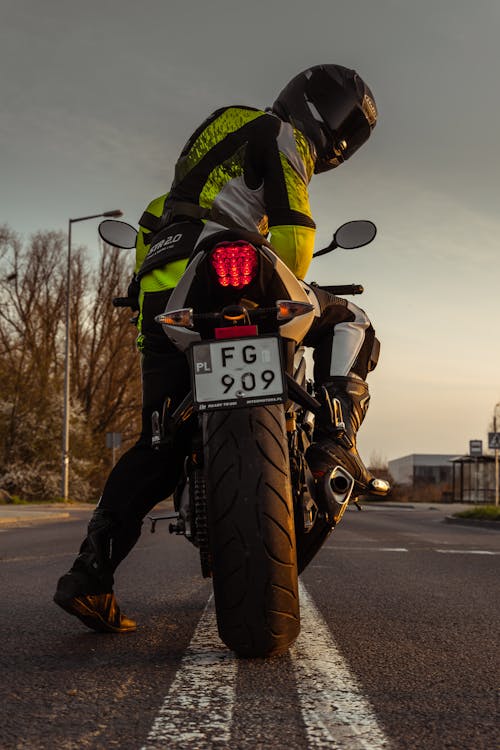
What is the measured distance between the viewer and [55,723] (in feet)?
6.46

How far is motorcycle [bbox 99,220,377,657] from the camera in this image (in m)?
2.55

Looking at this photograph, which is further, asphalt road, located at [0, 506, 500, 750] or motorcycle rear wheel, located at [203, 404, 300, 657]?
motorcycle rear wheel, located at [203, 404, 300, 657]

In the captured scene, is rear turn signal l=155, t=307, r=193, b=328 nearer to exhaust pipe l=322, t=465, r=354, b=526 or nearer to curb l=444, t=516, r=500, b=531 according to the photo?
exhaust pipe l=322, t=465, r=354, b=526

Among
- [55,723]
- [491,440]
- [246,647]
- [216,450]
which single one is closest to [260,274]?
[216,450]

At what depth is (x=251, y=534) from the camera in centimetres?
254

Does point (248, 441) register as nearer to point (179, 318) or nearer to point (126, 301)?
point (179, 318)

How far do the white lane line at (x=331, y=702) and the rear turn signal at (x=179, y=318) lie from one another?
1095 mm

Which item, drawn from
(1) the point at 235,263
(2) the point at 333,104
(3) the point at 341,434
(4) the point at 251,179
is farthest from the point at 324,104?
(3) the point at 341,434

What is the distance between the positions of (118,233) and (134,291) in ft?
2.01

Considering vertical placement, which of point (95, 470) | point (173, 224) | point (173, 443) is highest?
point (173, 224)

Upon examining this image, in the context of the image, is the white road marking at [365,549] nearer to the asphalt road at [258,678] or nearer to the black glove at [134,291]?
the asphalt road at [258,678]

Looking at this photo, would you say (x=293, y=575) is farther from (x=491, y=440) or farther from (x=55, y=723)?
(x=491, y=440)

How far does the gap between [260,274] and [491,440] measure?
25692mm

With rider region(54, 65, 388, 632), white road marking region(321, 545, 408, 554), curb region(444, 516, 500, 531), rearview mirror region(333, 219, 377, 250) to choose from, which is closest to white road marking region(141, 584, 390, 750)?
rider region(54, 65, 388, 632)
